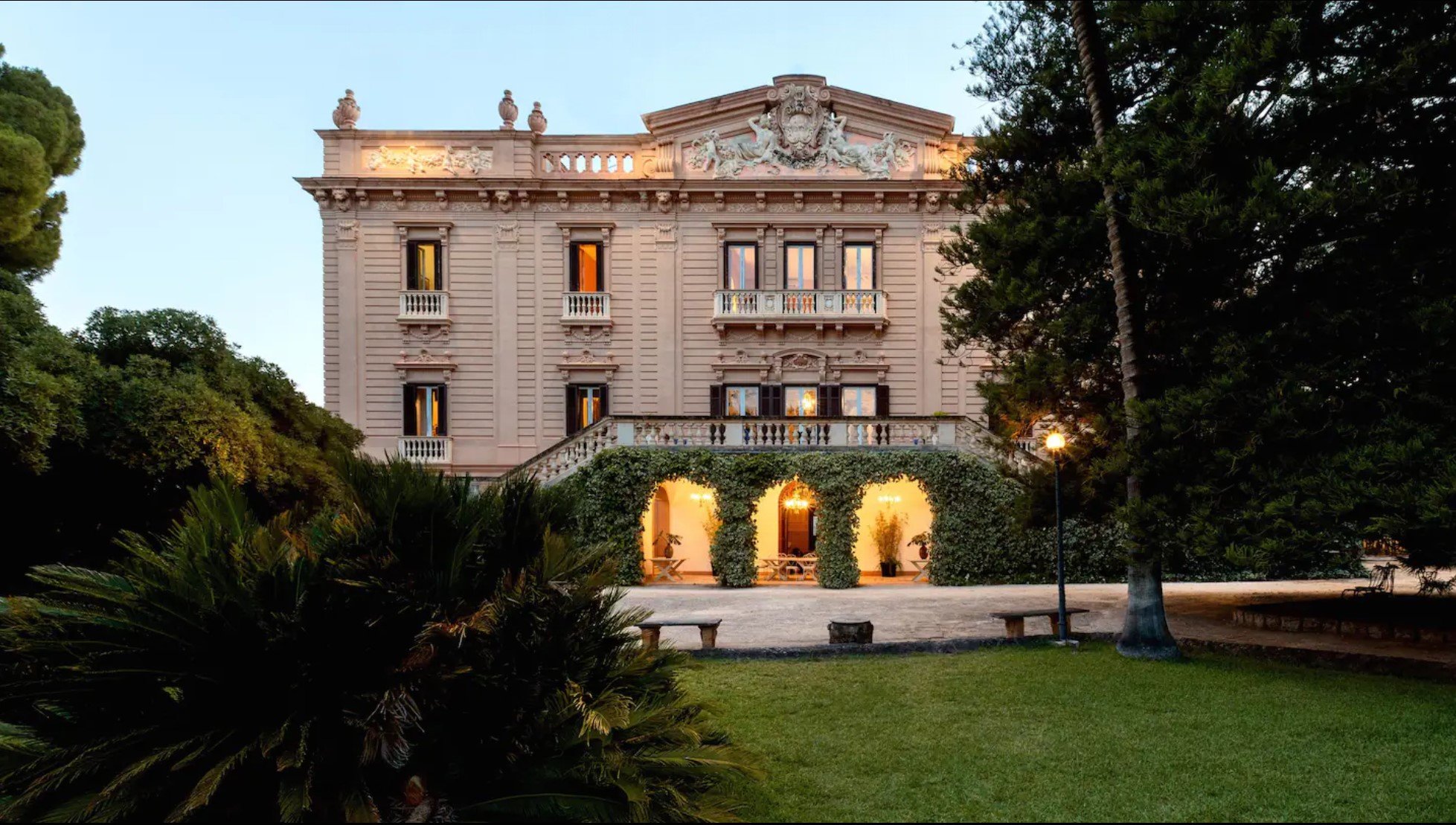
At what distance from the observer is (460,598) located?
403cm

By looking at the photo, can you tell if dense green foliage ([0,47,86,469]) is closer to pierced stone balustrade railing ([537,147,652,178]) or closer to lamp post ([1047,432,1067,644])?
pierced stone balustrade railing ([537,147,652,178])

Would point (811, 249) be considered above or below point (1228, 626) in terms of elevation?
above

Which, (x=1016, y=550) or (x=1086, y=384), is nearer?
(x=1086, y=384)

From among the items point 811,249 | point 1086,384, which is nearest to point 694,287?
point 811,249

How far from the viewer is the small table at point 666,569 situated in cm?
1794

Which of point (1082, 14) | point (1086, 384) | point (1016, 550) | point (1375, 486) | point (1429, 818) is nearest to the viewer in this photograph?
point (1429, 818)

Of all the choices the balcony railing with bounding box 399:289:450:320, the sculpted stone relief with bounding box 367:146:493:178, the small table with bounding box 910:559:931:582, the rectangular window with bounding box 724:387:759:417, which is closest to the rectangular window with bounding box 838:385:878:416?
the rectangular window with bounding box 724:387:759:417

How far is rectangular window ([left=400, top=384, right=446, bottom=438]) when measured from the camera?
20.6 metres

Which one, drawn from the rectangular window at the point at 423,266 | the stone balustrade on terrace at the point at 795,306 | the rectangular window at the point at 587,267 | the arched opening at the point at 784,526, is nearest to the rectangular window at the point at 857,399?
the stone balustrade on terrace at the point at 795,306

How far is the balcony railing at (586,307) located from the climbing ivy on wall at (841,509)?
17.6 ft

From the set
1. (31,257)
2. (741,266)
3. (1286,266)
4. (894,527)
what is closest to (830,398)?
(894,527)

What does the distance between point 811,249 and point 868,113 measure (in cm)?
419

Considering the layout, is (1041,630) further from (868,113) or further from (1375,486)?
(868,113)

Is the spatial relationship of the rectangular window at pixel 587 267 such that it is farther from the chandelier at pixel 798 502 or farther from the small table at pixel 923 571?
the small table at pixel 923 571
